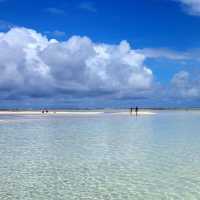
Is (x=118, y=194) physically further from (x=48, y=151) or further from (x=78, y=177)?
(x=48, y=151)

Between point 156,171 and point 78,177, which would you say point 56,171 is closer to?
point 78,177

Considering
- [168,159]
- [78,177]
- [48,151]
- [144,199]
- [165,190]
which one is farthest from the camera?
[48,151]

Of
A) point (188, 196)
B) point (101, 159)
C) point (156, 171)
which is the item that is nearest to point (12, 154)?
point (101, 159)

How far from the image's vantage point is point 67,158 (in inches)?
734

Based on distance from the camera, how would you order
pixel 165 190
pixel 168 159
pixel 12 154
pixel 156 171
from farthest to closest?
1. pixel 12 154
2. pixel 168 159
3. pixel 156 171
4. pixel 165 190

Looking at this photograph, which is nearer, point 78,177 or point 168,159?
point 78,177

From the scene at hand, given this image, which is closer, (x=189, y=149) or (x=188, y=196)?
(x=188, y=196)

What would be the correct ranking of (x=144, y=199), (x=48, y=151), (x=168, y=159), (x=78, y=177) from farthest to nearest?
(x=48, y=151) < (x=168, y=159) < (x=78, y=177) < (x=144, y=199)

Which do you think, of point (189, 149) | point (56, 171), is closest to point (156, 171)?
point (56, 171)

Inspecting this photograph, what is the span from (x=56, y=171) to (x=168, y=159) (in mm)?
5524

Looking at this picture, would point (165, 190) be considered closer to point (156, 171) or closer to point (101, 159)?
point (156, 171)

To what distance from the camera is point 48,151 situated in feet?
69.4

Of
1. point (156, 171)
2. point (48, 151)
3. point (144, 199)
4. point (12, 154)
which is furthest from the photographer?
point (48, 151)

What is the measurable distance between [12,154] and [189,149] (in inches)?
373
